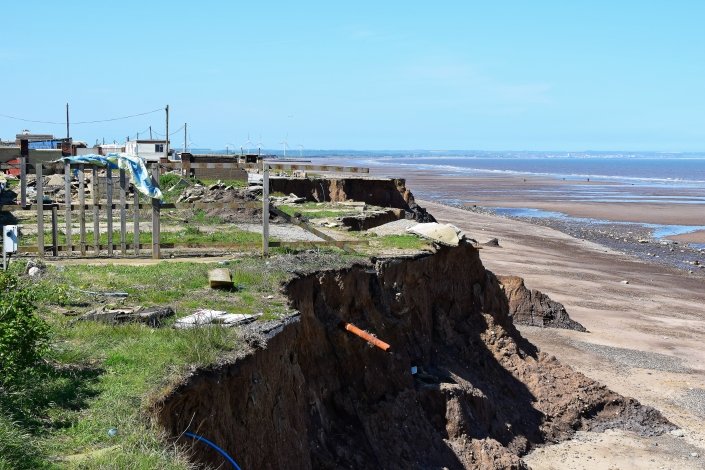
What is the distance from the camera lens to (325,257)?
17.1 metres

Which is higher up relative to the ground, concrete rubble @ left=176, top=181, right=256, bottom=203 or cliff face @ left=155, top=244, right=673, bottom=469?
concrete rubble @ left=176, top=181, right=256, bottom=203

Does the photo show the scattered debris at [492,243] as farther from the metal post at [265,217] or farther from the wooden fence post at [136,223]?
the wooden fence post at [136,223]

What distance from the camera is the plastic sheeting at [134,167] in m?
17.7

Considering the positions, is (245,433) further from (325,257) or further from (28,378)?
(325,257)

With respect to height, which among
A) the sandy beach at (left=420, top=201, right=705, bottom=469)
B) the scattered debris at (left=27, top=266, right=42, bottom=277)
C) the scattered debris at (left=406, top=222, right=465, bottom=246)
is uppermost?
the scattered debris at (left=406, top=222, right=465, bottom=246)

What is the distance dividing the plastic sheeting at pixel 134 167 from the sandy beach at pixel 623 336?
912cm

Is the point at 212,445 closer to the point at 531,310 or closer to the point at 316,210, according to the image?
the point at 316,210

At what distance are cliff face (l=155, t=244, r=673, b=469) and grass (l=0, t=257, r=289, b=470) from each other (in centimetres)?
42

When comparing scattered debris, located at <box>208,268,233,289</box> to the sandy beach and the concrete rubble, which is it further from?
the concrete rubble

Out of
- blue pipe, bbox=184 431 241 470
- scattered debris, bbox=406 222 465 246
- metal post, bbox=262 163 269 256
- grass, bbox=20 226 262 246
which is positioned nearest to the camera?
blue pipe, bbox=184 431 241 470

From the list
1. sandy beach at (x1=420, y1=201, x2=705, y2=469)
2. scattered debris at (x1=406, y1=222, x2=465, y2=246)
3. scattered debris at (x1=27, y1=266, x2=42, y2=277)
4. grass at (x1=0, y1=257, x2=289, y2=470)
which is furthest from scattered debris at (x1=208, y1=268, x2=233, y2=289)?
scattered debris at (x1=406, y1=222, x2=465, y2=246)

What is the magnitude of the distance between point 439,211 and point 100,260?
52.1 metres

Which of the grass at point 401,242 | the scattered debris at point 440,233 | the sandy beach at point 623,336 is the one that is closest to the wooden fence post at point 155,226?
the grass at point 401,242

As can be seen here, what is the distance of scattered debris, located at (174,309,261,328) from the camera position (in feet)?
37.9
